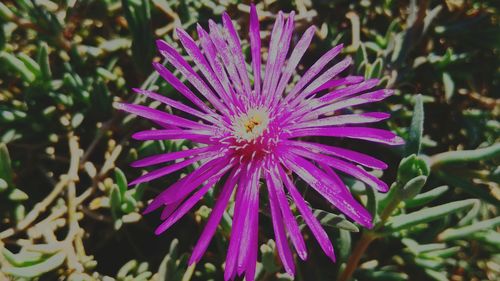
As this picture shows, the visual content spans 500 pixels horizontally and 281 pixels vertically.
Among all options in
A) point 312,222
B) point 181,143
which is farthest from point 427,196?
point 181,143

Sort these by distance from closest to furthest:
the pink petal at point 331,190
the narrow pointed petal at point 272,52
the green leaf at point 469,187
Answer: the pink petal at point 331,190
the narrow pointed petal at point 272,52
the green leaf at point 469,187

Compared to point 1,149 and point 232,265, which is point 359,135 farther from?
point 1,149

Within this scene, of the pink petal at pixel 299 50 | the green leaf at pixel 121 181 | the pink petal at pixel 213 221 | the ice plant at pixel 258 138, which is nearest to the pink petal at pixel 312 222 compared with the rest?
the ice plant at pixel 258 138

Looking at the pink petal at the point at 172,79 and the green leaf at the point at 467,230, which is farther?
the green leaf at the point at 467,230

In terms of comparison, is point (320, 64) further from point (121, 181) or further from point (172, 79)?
point (121, 181)

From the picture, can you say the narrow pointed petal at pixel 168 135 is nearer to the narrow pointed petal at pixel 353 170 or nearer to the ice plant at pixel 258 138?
the ice plant at pixel 258 138

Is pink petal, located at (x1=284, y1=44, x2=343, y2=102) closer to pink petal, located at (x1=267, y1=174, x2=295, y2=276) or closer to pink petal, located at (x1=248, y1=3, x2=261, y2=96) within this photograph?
pink petal, located at (x1=248, y1=3, x2=261, y2=96)
